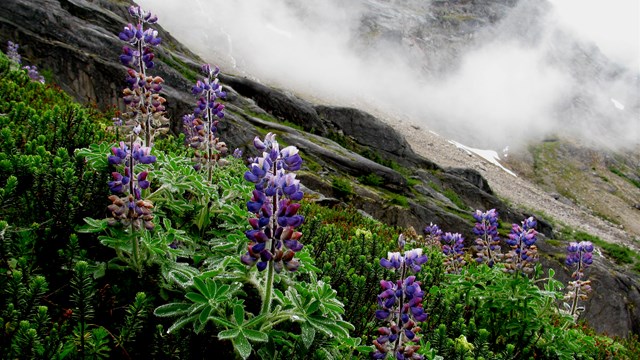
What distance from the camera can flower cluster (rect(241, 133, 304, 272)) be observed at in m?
2.21

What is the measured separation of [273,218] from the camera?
226 cm

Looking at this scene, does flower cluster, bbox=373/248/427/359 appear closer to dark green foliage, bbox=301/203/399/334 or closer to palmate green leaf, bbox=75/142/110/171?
dark green foliage, bbox=301/203/399/334

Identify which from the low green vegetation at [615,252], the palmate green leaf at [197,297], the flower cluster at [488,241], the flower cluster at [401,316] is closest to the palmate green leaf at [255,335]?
the palmate green leaf at [197,297]

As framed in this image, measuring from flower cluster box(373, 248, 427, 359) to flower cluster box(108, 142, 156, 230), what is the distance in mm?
1577

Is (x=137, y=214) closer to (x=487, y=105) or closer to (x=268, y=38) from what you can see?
(x=268, y=38)

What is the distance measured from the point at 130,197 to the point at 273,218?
98cm

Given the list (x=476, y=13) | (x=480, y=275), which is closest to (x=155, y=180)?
(x=480, y=275)

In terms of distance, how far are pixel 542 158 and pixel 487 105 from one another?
18670 millimetres

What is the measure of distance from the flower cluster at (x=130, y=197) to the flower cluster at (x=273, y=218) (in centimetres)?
79

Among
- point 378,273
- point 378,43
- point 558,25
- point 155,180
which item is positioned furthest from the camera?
point 558,25

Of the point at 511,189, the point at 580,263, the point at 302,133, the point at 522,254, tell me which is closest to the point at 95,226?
the point at 522,254

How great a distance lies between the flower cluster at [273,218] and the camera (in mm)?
2207

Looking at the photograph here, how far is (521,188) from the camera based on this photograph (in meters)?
50.3

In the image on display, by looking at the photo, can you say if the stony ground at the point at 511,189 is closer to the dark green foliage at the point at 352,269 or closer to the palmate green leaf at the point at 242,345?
the dark green foliage at the point at 352,269
